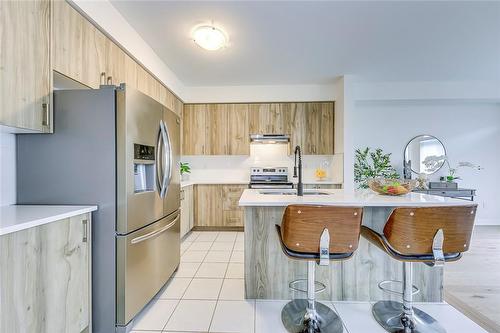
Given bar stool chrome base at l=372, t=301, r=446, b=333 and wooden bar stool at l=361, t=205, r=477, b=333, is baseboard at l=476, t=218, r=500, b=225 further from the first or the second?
wooden bar stool at l=361, t=205, r=477, b=333

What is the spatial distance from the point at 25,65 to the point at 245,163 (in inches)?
145

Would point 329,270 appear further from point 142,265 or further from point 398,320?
point 142,265

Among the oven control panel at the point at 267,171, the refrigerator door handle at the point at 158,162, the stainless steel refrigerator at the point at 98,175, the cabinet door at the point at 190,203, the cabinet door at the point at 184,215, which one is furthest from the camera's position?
the oven control panel at the point at 267,171

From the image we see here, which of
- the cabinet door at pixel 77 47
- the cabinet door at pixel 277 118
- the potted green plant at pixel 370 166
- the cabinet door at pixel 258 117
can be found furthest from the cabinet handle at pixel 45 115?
the potted green plant at pixel 370 166

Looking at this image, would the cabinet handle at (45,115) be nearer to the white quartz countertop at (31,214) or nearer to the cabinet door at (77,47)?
the cabinet door at (77,47)

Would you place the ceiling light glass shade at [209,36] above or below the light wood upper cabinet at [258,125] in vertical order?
above

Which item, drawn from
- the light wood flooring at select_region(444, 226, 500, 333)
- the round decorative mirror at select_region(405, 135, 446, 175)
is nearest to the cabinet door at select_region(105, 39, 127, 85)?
the light wood flooring at select_region(444, 226, 500, 333)

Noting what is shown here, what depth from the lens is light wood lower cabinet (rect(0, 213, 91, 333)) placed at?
1.11 metres

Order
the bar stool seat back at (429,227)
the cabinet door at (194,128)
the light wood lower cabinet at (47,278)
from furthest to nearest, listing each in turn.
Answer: the cabinet door at (194,128)
the bar stool seat back at (429,227)
the light wood lower cabinet at (47,278)

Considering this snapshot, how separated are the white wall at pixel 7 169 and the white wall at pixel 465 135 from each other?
15.9 ft

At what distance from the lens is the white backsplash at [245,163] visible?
472 cm

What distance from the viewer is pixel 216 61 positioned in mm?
3342

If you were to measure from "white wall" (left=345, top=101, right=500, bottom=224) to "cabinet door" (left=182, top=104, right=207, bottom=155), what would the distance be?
2.97 metres

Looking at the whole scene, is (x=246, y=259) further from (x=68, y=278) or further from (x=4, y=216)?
(x=4, y=216)
